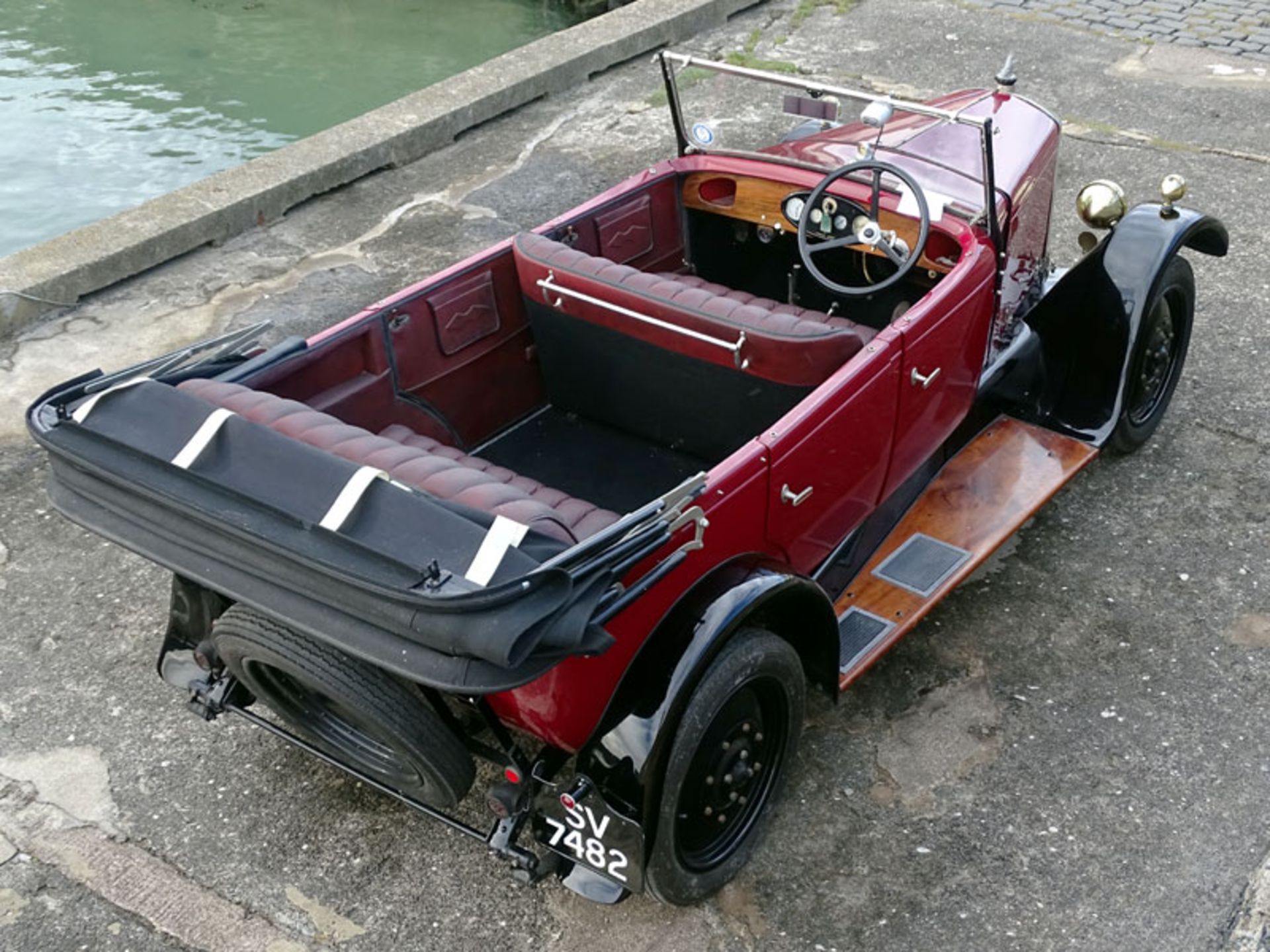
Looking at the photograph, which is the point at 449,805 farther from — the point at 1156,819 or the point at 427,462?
the point at 1156,819

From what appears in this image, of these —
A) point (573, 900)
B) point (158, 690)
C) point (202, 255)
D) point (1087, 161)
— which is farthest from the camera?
point (1087, 161)

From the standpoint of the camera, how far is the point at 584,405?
438cm

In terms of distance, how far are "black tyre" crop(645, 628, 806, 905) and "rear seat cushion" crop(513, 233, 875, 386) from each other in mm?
805

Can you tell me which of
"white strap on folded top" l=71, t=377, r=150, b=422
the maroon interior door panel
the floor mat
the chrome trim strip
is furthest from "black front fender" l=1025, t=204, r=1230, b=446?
"white strap on folded top" l=71, t=377, r=150, b=422

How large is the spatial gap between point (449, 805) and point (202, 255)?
4428mm

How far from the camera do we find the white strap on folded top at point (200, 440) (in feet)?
9.43

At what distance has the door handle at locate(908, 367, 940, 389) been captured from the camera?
3896mm

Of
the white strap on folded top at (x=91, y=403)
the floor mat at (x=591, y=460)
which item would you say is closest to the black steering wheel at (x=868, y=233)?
the floor mat at (x=591, y=460)

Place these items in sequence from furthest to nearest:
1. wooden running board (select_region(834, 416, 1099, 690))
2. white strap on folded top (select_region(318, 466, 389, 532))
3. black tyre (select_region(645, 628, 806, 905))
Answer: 1. wooden running board (select_region(834, 416, 1099, 690))
2. black tyre (select_region(645, 628, 806, 905))
3. white strap on folded top (select_region(318, 466, 389, 532))

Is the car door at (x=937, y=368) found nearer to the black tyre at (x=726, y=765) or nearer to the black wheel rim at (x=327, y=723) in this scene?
the black tyre at (x=726, y=765)

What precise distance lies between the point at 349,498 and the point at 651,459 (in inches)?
67.0

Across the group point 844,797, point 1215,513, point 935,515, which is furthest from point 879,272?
point 844,797

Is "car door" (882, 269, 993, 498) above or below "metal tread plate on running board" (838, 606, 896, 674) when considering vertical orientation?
above

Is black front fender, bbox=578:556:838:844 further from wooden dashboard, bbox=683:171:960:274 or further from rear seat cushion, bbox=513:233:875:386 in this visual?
wooden dashboard, bbox=683:171:960:274
